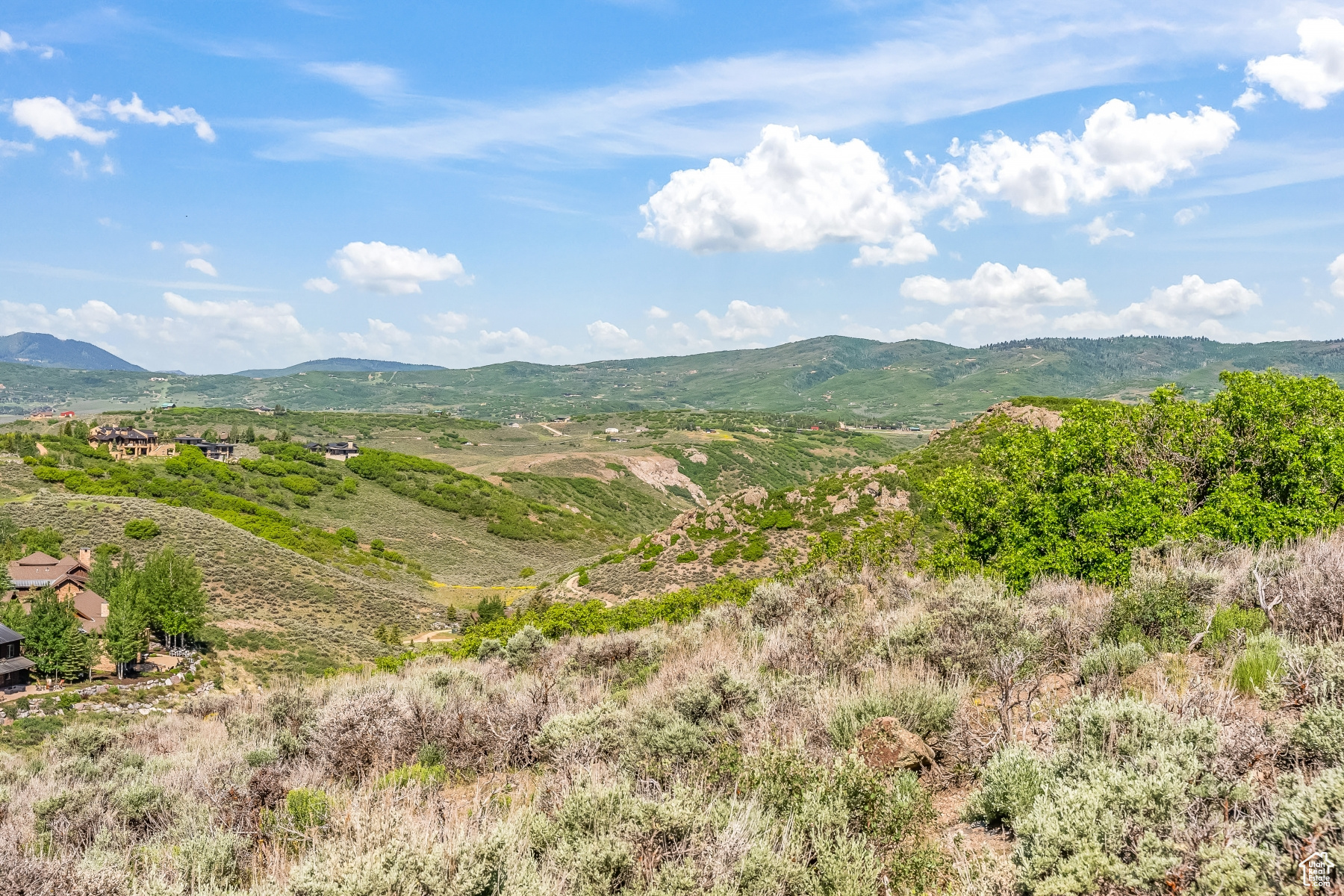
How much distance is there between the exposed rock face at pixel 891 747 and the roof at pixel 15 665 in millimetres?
36361

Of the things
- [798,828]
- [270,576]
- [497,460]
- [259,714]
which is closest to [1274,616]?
[798,828]

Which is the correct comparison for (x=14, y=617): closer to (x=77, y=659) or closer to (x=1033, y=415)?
(x=77, y=659)

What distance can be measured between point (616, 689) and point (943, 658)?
445 cm

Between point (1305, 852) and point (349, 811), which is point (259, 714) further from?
point (1305, 852)

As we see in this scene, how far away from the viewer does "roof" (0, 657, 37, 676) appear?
90.3 ft

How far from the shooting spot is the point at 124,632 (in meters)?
31.0

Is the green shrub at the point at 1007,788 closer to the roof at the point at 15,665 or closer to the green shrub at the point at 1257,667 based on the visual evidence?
the green shrub at the point at 1257,667

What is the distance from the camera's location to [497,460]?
12031 centimetres

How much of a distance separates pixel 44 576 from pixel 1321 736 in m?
50.8

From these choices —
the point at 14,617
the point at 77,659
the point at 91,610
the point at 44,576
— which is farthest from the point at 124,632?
the point at 44,576

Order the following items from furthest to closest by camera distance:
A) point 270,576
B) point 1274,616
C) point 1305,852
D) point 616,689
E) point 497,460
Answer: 1. point 497,460
2. point 270,576
3. point 616,689
4. point 1274,616
5. point 1305,852

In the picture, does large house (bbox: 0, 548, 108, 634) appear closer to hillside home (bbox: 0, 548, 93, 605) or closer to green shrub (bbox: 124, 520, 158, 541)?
hillside home (bbox: 0, 548, 93, 605)

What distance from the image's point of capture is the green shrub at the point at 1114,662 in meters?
6.72

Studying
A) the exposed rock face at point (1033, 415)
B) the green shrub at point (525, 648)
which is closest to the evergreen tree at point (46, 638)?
the green shrub at point (525, 648)
